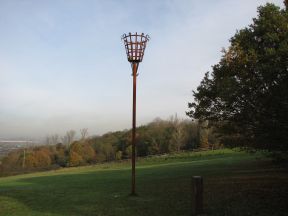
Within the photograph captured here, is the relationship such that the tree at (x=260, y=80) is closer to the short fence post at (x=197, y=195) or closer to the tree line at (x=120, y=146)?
the short fence post at (x=197, y=195)

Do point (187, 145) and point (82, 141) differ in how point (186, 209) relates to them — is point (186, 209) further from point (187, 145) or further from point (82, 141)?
point (82, 141)

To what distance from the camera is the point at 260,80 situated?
374 inches

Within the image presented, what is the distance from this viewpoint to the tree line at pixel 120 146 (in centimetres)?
7256

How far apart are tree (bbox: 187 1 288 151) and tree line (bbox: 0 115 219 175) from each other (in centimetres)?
5544

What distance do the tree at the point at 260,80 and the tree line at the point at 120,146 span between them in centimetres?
5544

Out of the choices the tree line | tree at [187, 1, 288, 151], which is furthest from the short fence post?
the tree line

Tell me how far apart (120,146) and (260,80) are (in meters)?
77.4

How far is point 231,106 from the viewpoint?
10.7 metres

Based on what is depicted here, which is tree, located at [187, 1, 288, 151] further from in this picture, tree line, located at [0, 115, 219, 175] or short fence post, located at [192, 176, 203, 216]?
tree line, located at [0, 115, 219, 175]

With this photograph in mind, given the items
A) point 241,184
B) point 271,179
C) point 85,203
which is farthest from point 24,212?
point 271,179

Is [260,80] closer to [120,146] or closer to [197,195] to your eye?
[197,195]

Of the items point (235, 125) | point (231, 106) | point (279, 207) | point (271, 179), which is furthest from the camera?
point (271, 179)

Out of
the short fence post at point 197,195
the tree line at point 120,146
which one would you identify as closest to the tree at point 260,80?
the short fence post at point 197,195

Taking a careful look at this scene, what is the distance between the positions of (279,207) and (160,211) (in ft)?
9.69
